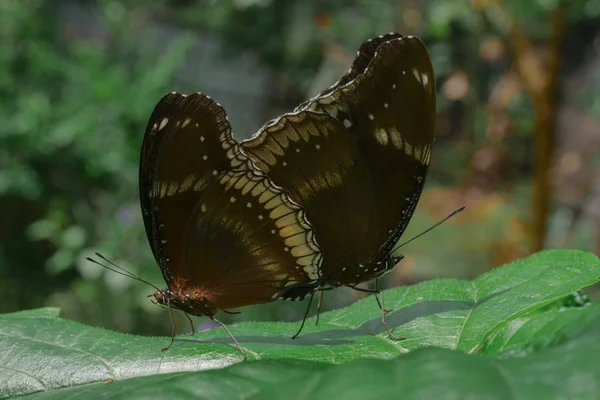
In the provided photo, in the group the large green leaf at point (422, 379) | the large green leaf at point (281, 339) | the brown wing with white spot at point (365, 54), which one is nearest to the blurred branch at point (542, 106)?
the brown wing with white spot at point (365, 54)

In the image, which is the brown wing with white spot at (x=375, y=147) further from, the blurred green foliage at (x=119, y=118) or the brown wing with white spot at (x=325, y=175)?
the blurred green foliage at (x=119, y=118)

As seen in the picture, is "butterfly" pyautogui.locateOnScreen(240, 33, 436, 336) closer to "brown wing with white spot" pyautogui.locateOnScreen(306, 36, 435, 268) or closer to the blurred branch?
"brown wing with white spot" pyautogui.locateOnScreen(306, 36, 435, 268)

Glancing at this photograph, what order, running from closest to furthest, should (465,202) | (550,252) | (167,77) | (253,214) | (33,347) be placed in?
1. (33,347)
2. (550,252)
3. (253,214)
4. (167,77)
5. (465,202)

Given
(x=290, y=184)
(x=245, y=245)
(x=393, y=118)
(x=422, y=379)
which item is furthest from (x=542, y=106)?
(x=422, y=379)

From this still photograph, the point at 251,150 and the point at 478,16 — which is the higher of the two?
the point at 478,16

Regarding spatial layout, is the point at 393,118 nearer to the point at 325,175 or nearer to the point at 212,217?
the point at 325,175

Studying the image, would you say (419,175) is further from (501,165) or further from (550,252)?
(501,165)

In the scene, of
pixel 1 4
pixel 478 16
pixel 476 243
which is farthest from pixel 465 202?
pixel 1 4
